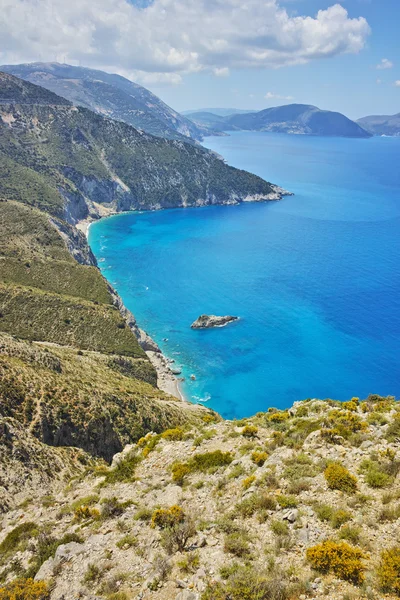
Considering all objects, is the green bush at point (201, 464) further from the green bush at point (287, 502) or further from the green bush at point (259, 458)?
the green bush at point (287, 502)

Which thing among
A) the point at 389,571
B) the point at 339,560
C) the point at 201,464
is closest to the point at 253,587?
the point at 339,560

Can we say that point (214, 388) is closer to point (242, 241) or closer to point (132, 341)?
point (132, 341)

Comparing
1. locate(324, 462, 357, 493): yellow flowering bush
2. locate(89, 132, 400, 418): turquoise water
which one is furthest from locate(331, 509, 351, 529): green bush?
locate(89, 132, 400, 418): turquoise water

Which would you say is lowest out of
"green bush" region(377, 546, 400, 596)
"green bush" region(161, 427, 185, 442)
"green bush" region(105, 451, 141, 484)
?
"green bush" region(105, 451, 141, 484)

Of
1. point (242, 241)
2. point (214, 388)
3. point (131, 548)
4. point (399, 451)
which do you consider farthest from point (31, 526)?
point (242, 241)

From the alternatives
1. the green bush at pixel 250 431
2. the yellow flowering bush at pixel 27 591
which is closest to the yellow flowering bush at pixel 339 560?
the yellow flowering bush at pixel 27 591

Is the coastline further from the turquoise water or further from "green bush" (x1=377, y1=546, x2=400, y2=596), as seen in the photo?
"green bush" (x1=377, y1=546, x2=400, y2=596)
